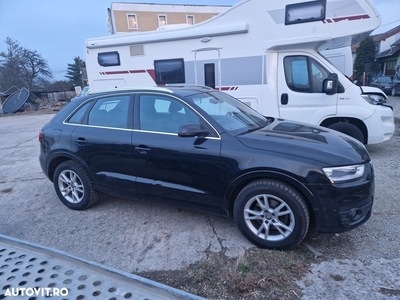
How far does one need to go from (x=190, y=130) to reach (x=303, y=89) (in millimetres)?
3521

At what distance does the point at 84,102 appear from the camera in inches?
156

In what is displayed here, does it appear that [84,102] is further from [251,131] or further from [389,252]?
[389,252]

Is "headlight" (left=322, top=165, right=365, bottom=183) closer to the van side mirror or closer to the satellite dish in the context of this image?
the van side mirror

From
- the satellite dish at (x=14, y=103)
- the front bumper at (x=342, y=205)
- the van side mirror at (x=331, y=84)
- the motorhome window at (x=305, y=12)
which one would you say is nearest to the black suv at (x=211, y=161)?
the front bumper at (x=342, y=205)

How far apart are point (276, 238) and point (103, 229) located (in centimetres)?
214

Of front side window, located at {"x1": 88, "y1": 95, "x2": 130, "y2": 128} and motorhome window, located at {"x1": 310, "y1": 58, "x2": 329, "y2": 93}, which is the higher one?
motorhome window, located at {"x1": 310, "y1": 58, "x2": 329, "y2": 93}

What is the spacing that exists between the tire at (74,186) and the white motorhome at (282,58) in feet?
11.2

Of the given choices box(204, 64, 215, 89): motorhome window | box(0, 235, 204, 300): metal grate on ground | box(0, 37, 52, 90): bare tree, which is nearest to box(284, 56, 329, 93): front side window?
box(204, 64, 215, 89): motorhome window

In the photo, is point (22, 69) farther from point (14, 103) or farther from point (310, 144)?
point (310, 144)

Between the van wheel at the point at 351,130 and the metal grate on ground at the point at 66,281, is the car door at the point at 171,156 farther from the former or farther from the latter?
the van wheel at the point at 351,130

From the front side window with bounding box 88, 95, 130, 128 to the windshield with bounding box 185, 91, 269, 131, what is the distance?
34.9 inches

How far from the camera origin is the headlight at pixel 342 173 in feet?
8.54

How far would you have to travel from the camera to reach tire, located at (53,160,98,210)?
3883 millimetres

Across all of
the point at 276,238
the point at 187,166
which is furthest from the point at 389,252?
the point at 187,166
